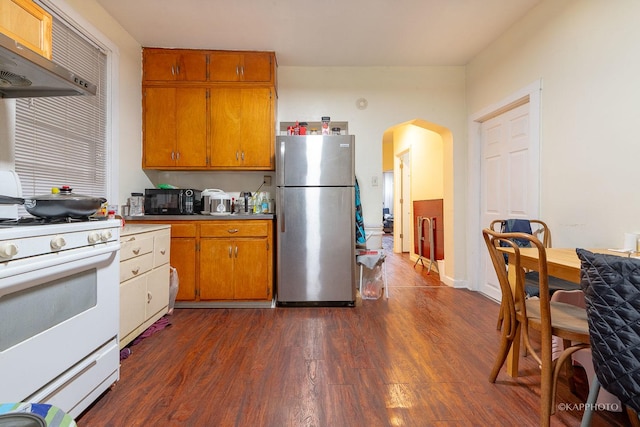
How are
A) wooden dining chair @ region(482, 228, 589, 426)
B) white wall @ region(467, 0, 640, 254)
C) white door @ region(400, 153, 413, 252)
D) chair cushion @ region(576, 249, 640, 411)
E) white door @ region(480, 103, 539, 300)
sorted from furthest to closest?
white door @ region(400, 153, 413, 252)
white door @ region(480, 103, 539, 300)
white wall @ region(467, 0, 640, 254)
wooden dining chair @ region(482, 228, 589, 426)
chair cushion @ region(576, 249, 640, 411)

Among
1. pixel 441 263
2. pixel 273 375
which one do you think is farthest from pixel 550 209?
pixel 273 375

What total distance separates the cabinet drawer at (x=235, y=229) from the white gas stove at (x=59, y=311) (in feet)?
4.27

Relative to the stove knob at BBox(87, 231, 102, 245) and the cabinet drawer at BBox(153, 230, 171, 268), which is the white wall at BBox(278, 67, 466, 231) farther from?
the stove knob at BBox(87, 231, 102, 245)

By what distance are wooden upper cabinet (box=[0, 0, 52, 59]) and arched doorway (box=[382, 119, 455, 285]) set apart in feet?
10.1

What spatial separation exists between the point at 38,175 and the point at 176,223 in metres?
1.09

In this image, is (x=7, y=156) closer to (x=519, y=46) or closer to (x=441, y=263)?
(x=519, y=46)

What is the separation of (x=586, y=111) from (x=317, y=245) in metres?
2.31

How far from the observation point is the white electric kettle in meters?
3.06

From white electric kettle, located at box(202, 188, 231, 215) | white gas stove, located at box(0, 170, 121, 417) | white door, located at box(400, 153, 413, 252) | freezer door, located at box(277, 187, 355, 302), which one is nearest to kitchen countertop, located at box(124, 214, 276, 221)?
white electric kettle, located at box(202, 188, 231, 215)

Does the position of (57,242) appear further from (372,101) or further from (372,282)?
(372,101)

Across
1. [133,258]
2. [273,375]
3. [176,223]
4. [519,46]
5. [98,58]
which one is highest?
[519,46]

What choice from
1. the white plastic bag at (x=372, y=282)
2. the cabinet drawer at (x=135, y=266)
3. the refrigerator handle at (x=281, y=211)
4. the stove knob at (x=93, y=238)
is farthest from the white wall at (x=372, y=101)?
the stove knob at (x=93, y=238)

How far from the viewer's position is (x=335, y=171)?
2.94 meters

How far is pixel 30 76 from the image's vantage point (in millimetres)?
1492
